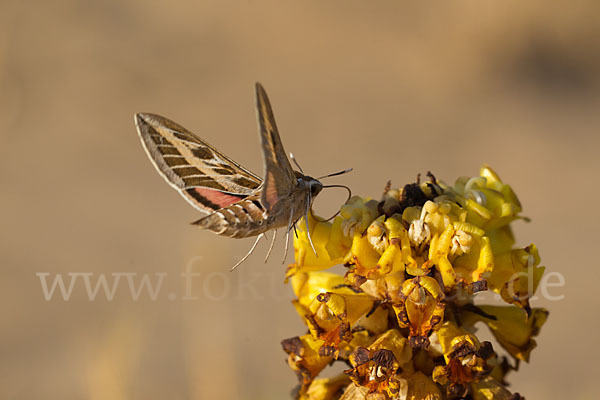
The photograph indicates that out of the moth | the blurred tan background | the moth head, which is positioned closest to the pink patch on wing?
the moth

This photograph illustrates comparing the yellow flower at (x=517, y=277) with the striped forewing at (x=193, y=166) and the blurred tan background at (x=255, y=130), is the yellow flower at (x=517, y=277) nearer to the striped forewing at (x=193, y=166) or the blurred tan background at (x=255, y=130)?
the striped forewing at (x=193, y=166)

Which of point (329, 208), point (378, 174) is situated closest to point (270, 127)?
point (329, 208)

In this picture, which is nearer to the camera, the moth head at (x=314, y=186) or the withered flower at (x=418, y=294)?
→ the withered flower at (x=418, y=294)

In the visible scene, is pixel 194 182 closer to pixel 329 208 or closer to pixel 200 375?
pixel 200 375

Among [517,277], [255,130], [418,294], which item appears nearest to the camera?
[418,294]

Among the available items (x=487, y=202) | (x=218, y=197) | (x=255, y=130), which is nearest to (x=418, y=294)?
(x=487, y=202)

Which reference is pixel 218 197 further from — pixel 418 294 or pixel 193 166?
pixel 418 294

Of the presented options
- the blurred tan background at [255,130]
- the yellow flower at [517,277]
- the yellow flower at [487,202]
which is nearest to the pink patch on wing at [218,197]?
the yellow flower at [487,202]
